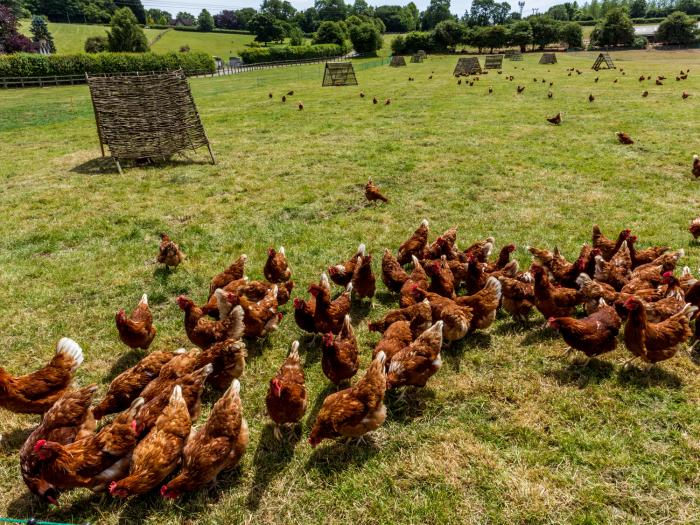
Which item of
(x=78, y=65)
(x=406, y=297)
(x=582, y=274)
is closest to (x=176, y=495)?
(x=406, y=297)

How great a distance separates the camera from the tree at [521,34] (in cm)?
8538

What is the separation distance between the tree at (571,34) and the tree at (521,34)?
23.0 feet

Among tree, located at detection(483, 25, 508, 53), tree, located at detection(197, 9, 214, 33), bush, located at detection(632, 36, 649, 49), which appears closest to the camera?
bush, located at detection(632, 36, 649, 49)

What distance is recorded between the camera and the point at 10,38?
57.3 meters

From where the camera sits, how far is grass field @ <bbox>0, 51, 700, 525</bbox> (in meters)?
Result: 3.68

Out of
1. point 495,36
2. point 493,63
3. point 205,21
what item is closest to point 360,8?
point 205,21

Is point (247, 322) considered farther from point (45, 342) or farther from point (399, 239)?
point (399, 239)

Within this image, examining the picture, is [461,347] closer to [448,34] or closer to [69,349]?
[69,349]

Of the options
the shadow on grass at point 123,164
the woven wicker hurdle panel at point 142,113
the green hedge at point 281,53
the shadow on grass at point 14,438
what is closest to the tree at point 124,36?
the green hedge at point 281,53

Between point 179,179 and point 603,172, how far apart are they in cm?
1309

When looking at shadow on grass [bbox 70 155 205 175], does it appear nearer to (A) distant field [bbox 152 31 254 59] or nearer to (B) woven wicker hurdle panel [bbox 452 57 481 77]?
(B) woven wicker hurdle panel [bbox 452 57 481 77]

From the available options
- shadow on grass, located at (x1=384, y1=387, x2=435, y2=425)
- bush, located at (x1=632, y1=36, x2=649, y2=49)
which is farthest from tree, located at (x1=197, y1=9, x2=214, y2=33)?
shadow on grass, located at (x1=384, y1=387, x2=435, y2=425)

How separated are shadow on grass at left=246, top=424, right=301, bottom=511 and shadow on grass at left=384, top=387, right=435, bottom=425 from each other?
3.65 feet

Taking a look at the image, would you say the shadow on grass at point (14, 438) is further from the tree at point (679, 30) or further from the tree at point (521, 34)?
the tree at point (679, 30)
